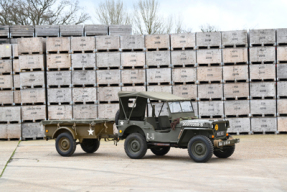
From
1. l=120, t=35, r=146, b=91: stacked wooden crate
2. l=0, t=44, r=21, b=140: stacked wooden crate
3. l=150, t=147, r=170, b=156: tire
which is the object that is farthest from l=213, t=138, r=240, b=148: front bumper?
l=0, t=44, r=21, b=140: stacked wooden crate

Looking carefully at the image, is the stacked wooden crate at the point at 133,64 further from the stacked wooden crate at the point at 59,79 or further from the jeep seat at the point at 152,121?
the jeep seat at the point at 152,121

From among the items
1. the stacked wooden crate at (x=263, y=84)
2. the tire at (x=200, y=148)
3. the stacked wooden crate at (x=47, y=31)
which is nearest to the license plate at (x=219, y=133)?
the tire at (x=200, y=148)

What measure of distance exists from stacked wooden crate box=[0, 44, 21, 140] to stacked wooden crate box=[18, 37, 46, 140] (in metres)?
0.32

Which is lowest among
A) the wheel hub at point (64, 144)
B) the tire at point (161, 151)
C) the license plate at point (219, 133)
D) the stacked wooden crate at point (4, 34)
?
the tire at point (161, 151)

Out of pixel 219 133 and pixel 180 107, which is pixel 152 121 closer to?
pixel 180 107

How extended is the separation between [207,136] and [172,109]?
107 cm

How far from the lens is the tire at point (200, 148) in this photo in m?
Result: 8.38

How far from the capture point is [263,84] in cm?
1434

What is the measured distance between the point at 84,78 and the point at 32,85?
200 cm

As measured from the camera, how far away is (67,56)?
1470 cm

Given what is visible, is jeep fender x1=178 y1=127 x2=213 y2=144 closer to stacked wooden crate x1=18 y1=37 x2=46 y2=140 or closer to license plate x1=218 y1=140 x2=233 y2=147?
license plate x1=218 y1=140 x2=233 y2=147

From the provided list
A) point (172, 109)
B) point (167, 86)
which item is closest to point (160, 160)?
point (172, 109)

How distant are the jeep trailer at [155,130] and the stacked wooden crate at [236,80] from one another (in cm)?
491

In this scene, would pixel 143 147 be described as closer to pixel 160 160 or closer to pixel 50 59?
pixel 160 160
